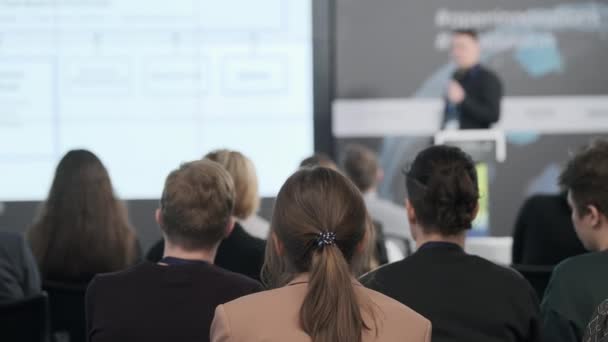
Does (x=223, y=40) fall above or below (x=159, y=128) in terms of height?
above

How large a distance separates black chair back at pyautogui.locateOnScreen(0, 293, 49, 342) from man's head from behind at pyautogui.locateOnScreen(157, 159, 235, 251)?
0.61 metres

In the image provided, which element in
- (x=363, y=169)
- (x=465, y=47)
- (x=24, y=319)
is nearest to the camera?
(x=24, y=319)

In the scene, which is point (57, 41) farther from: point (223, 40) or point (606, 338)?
point (606, 338)

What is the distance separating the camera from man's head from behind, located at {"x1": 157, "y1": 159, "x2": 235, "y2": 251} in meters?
2.30

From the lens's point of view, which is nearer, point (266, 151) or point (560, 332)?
point (560, 332)

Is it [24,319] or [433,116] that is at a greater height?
[433,116]

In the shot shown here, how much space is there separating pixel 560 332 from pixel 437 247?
0.42 m

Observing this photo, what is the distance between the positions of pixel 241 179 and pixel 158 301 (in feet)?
4.28

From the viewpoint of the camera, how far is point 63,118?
581 centimetres

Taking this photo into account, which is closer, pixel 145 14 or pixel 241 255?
pixel 241 255

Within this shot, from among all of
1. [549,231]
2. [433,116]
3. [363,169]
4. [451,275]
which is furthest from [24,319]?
[433,116]

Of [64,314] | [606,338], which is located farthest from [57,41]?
[606,338]

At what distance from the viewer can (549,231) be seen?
352cm

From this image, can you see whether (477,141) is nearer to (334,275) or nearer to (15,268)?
(15,268)
